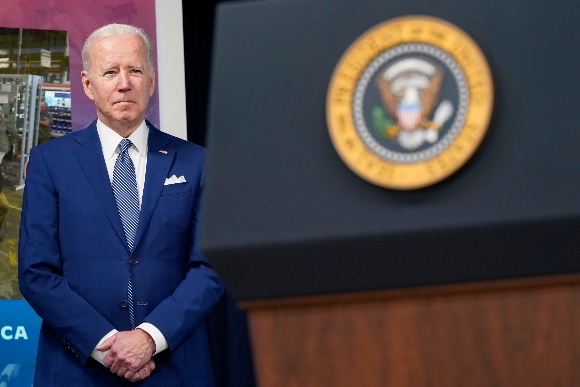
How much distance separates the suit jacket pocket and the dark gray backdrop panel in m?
1.11

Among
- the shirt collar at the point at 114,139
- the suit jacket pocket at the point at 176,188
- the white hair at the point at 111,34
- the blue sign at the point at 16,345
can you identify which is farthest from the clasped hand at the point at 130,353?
the blue sign at the point at 16,345

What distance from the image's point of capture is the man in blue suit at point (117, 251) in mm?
1663

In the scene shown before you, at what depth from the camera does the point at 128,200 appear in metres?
1.74

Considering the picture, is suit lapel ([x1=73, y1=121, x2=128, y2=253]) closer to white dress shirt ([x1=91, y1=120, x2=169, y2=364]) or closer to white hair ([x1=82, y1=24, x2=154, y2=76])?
white dress shirt ([x1=91, y1=120, x2=169, y2=364])

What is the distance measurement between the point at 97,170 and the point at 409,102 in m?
1.23

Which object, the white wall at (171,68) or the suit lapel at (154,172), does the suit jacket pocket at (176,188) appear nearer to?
the suit lapel at (154,172)

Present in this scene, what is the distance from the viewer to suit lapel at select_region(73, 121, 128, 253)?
Answer: 5.62 feet

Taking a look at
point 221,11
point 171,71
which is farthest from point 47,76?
point 221,11

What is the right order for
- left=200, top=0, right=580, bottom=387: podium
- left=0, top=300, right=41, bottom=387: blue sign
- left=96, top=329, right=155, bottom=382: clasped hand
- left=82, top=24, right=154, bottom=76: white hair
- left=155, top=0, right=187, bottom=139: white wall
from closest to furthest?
1. left=200, top=0, right=580, bottom=387: podium
2. left=96, top=329, right=155, bottom=382: clasped hand
3. left=82, top=24, right=154, bottom=76: white hair
4. left=0, top=300, right=41, bottom=387: blue sign
5. left=155, top=0, right=187, bottom=139: white wall

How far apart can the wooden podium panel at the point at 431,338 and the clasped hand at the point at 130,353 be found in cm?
103

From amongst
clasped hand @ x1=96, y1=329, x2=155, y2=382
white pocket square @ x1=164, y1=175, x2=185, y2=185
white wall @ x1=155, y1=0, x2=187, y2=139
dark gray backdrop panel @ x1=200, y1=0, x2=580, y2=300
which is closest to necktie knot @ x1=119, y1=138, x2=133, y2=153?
white pocket square @ x1=164, y1=175, x2=185, y2=185

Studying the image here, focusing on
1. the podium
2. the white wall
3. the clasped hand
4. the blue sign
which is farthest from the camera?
the white wall

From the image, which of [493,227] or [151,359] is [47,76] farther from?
[493,227]

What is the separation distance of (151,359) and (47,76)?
1975 mm
